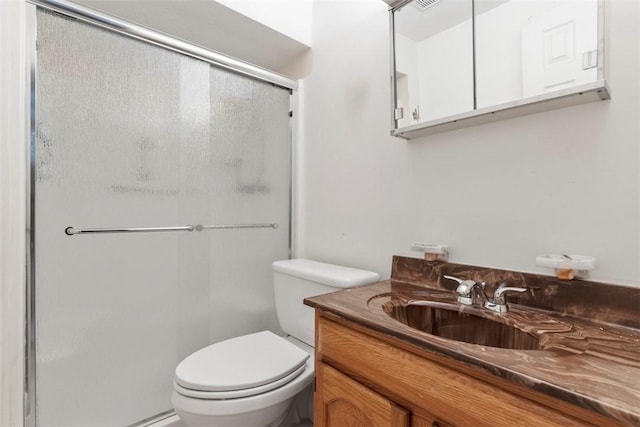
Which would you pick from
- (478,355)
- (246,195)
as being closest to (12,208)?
(246,195)

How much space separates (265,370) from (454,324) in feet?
2.18

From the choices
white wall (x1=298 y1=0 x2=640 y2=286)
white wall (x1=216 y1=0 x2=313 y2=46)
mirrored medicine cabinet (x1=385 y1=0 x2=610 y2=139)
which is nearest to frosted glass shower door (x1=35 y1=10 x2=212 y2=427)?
white wall (x1=216 y1=0 x2=313 y2=46)

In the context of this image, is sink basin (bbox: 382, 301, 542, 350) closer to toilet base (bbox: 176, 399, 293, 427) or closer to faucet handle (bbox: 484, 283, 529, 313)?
faucet handle (bbox: 484, 283, 529, 313)

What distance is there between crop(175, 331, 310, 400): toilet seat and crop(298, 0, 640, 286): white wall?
0.52 m

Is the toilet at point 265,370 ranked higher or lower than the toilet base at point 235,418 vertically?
higher

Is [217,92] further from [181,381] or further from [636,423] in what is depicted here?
[636,423]

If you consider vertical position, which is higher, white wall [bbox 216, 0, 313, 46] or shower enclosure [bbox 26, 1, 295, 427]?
white wall [bbox 216, 0, 313, 46]

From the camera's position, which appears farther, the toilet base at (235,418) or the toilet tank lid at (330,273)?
the toilet tank lid at (330,273)

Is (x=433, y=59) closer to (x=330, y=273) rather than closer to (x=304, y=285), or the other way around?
(x=330, y=273)

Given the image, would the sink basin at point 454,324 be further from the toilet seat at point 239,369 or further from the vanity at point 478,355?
the toilet seat at point 239,369

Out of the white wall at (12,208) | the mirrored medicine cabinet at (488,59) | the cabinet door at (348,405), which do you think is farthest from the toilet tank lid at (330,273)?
the white wall at (12,208)

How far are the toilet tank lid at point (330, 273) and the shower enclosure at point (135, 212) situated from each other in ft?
1.04

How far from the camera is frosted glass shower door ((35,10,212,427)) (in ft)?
3.85

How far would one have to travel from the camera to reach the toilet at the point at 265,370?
1044 millimetres
